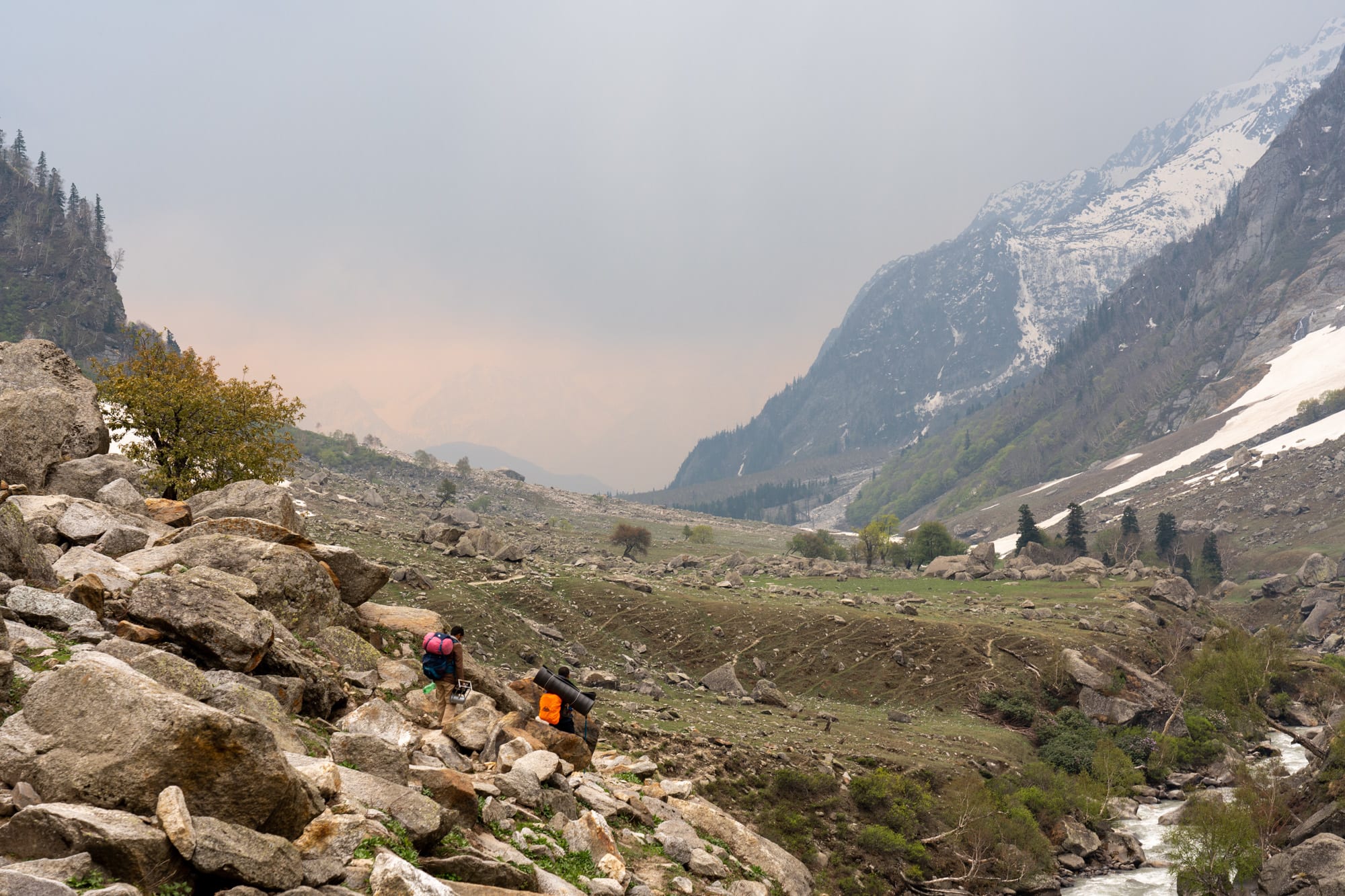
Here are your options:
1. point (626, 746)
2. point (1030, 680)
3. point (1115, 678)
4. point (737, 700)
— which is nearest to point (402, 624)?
point (626, 746)

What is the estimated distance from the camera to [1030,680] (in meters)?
78.4

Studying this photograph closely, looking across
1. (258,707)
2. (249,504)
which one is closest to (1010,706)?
(249,504)

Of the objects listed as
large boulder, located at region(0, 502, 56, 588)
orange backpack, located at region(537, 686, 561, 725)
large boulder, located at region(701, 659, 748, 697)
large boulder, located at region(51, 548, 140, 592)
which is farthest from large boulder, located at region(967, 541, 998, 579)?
large boulder, located at region(0, 502, 56, 588)

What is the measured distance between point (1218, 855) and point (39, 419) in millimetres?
66540

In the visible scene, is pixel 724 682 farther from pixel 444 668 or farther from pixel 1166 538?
pixel 1166 538

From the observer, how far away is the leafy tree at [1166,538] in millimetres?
165250

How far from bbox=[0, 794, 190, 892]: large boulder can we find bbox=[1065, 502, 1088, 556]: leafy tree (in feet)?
569

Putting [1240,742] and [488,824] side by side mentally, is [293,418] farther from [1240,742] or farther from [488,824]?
[1240,742]

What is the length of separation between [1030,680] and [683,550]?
10315cm

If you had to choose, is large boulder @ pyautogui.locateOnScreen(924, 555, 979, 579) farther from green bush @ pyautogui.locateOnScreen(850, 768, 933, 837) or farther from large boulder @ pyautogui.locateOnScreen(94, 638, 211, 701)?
large boulder @ pyautogui.locateOnScreen(94, 638, 211, 701)

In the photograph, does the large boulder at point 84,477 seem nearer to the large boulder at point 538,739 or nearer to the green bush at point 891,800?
the large boulder at point 538,739

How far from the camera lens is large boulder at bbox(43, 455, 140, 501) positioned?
28906mm

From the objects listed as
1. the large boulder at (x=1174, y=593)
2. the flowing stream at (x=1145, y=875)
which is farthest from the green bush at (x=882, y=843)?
the large boulder at (x=1174, y=593)

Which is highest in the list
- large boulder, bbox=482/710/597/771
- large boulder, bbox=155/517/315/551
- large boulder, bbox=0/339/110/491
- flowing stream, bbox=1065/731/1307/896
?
large boulder, bbox=0/339/110/491
